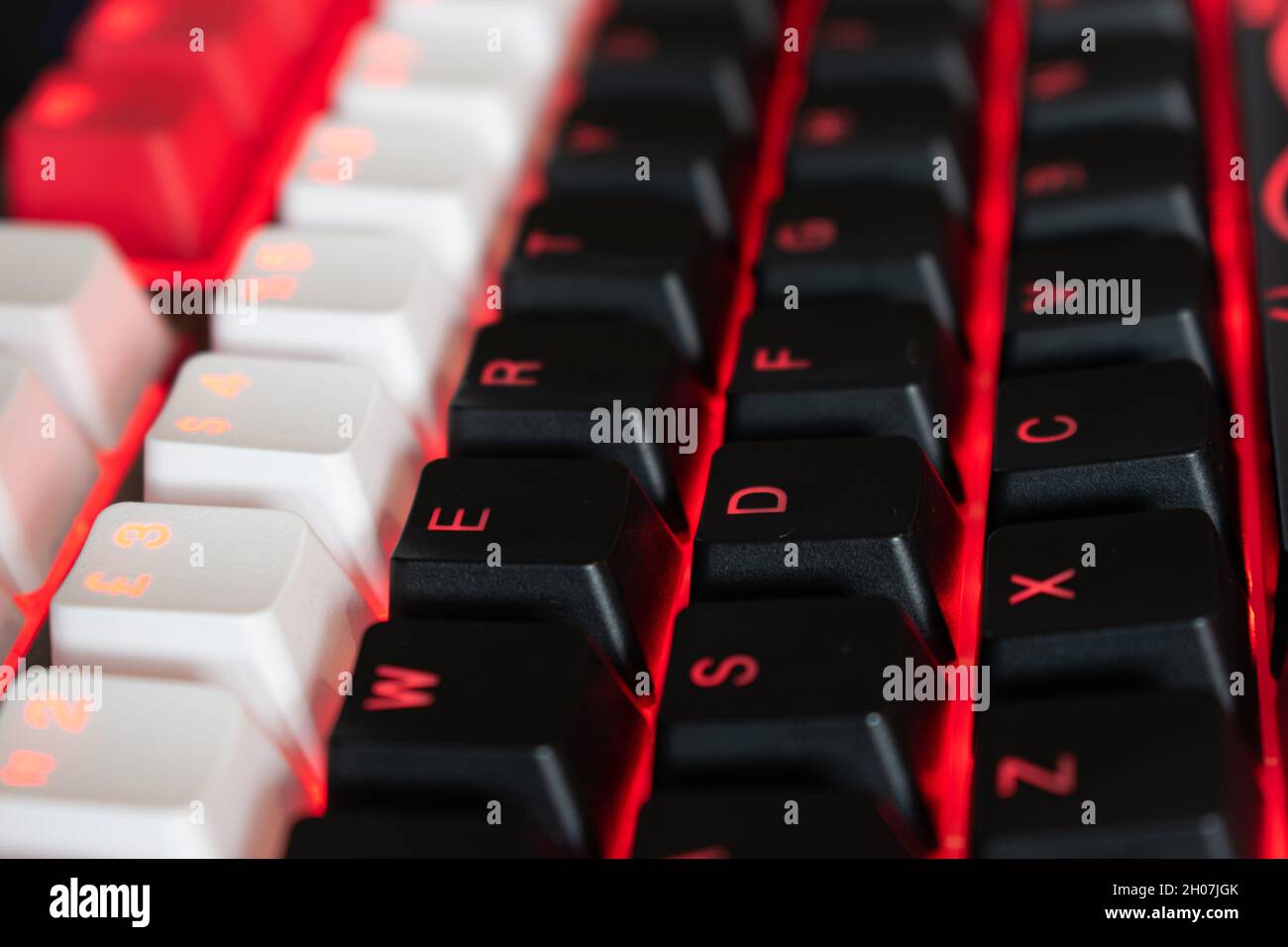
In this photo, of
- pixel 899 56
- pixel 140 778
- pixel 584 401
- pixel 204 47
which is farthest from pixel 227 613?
pixel 899 56

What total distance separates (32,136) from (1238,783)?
2.02ft

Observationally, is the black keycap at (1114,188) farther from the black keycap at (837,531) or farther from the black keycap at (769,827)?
the black keycap at (769,827)

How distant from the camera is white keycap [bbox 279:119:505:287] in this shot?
2.40ft

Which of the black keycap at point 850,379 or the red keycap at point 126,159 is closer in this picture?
the black keycap at point 850,379

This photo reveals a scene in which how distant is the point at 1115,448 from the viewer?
1.88 ft

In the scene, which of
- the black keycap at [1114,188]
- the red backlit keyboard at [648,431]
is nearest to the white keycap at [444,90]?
the red backlit keyboard at [648,431]

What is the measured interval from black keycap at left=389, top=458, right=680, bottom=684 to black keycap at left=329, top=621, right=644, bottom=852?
1.0 inches

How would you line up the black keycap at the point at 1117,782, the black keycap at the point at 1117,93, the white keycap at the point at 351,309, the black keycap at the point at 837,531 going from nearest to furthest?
the black keycap at the point at 1117,782 → the black keycap at the point at 837,531 → the white keycap at the point at 351,309 → the black keycap at the point at 1117,93

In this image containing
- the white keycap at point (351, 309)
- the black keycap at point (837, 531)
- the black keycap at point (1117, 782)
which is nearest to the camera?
Answer: the black keycap at point (1117, 782)

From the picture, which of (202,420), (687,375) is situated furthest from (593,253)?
(202,420)

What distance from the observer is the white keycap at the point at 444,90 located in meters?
0.79

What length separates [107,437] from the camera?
0.66 m

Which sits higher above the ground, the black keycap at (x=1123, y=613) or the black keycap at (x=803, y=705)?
the black keycap at (x=1123, y=613)

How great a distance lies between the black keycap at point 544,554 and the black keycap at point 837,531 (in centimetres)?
3
